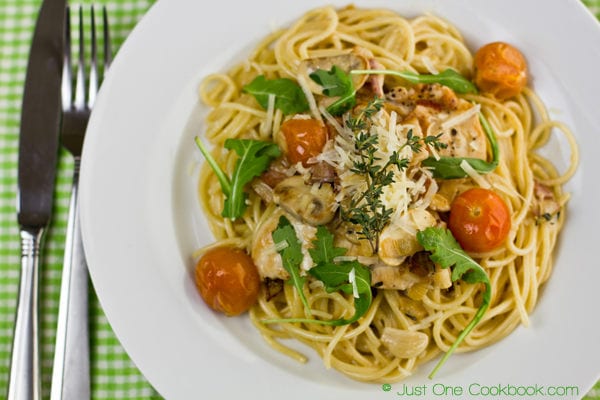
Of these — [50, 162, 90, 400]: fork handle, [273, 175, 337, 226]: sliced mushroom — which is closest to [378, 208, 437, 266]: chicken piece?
[273, 175, 337, 226]: sliced mushroom

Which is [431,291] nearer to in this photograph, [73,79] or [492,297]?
[492,297]

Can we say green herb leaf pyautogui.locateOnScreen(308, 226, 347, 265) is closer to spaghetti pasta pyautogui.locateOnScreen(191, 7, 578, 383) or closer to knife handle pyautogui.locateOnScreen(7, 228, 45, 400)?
spaghetti pasta pyautogui.locateOnScreen(191, 7, 578, 383)

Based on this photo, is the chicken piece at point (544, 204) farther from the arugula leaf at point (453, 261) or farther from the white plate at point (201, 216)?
the arugula leaf at point (453, 261)

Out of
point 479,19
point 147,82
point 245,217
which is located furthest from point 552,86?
point 147,82

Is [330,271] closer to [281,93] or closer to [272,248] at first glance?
[272,248]

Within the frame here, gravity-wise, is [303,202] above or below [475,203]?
below

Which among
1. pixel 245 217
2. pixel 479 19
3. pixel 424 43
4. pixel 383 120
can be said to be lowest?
pixel 245 217
